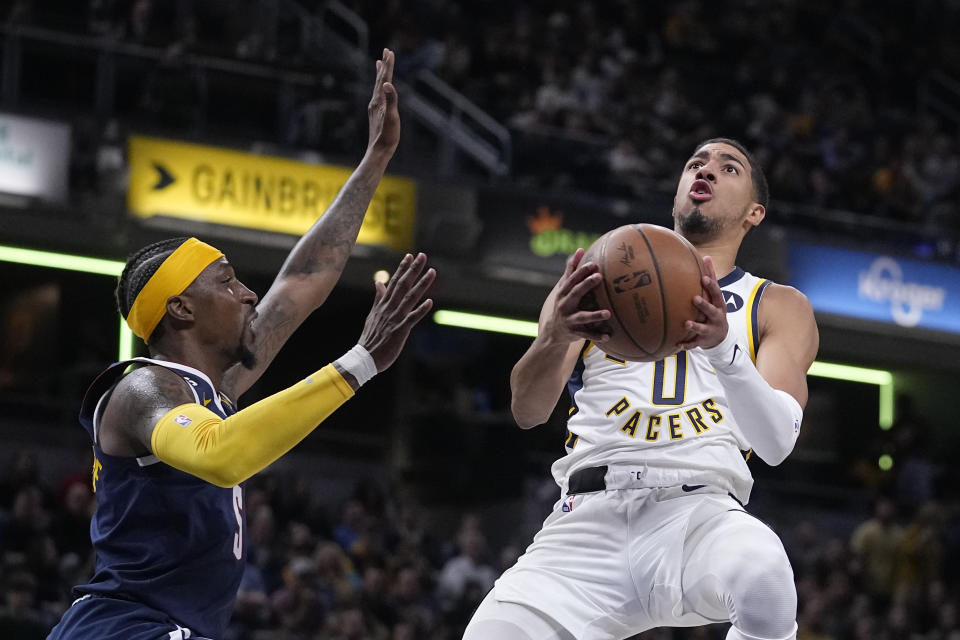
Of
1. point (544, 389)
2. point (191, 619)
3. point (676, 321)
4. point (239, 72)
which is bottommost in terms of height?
point (191, 619)

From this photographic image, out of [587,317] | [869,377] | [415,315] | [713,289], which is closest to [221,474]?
[415,315]

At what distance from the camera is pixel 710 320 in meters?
3.94

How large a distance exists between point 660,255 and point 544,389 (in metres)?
0.71

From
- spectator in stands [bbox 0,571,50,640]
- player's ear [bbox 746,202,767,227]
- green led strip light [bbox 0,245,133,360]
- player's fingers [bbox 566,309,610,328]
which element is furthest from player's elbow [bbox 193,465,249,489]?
green led strip light [bbox 0,245,133,360]

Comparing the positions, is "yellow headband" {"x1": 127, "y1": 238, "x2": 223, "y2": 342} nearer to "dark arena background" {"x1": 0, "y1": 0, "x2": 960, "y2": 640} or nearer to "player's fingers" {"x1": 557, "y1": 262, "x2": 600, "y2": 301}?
"player's fingers" {"x1": 557, "y1": 262, "x2": 600, "y2": 301}

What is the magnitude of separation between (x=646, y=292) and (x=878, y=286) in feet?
40.9

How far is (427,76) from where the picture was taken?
1449cm

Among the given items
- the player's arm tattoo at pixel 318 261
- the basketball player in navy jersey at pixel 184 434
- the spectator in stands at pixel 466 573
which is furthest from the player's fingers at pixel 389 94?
the spectator in stands at pixel 466 573

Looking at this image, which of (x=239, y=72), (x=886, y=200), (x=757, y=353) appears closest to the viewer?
(x=757, y=353)

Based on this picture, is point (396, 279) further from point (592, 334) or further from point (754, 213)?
point (754, 213)

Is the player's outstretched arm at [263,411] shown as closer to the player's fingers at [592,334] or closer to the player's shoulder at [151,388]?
the player's shoulder at [151,388]

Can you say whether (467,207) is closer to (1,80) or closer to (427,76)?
(427,76)

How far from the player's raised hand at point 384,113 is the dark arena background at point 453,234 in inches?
210

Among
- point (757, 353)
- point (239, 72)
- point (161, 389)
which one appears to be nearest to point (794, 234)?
point (239, 72)
